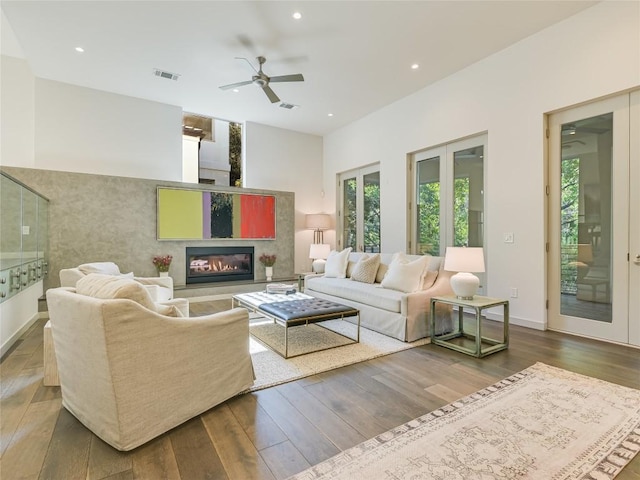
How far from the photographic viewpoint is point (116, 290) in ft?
5.65

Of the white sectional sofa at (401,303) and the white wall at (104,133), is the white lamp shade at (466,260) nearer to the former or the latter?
the white sectional sofa at (401,303)

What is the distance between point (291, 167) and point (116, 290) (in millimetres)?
6191

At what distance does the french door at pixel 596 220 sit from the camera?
3.31m

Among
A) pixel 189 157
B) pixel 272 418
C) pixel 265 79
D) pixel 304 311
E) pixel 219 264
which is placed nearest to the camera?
pixel 272 418

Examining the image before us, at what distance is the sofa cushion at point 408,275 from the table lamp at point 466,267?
451mm

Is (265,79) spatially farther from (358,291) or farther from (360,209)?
(360,209)

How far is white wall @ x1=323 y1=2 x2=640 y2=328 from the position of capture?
3.37 meters

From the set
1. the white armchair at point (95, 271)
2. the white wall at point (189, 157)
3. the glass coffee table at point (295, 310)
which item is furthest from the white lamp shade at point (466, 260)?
the white wall at point (189, 157)

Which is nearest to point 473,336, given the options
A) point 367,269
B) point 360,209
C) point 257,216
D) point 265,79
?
point 367,269

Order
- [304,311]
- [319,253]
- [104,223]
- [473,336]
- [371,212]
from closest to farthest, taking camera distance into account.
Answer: [304,311], [473,336], [104,223], [319,253], [371,212]

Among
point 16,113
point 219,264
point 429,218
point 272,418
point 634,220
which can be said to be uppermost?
point 16,113

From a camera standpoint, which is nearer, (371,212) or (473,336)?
(473,336)

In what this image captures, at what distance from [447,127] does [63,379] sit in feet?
17.7

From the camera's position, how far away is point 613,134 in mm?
3439
